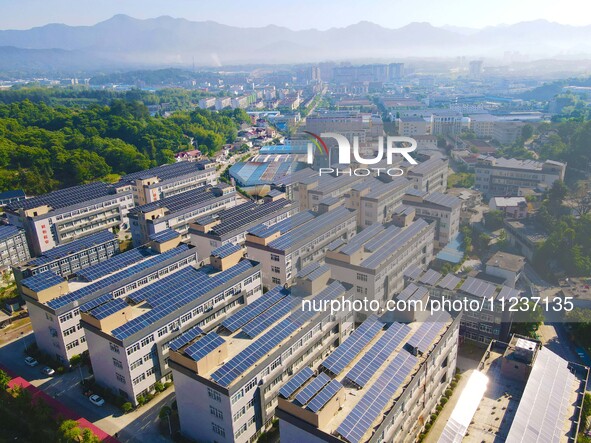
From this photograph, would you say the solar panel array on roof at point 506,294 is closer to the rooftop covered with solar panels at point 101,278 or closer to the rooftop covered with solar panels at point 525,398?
the rooftop covered with solar panels at point 525,398

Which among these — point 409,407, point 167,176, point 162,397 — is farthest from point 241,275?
point 167,176

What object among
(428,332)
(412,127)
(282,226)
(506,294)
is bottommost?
(506,294)

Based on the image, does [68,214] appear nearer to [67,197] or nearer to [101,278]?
[67,197]

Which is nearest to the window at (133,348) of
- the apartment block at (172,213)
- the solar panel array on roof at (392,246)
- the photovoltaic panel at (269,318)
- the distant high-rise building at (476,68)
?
the photovoltaic panel at (269,318)


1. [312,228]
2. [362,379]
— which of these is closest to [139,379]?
[362,379]

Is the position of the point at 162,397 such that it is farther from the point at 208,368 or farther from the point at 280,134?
the point at 280,134

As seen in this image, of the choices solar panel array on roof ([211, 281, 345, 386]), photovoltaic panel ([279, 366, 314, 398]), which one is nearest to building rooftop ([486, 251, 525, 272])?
solar panel array on roof ([211, 281, 345, 386])

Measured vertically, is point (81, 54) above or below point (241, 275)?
above
